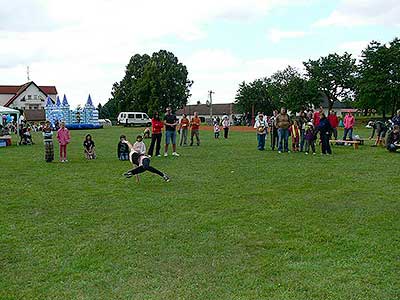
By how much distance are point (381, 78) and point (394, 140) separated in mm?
35002

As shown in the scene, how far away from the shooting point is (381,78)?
50.0 m

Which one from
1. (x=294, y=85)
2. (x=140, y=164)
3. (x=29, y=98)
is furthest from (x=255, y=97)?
(x=140, y=164)

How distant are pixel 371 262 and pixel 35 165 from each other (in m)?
12.1

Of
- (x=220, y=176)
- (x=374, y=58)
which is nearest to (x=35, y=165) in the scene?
(x=220, y=176)

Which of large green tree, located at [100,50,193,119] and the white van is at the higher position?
large green tree, located at [100,50,193,119]

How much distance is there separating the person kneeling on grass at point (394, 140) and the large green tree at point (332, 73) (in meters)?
47.6

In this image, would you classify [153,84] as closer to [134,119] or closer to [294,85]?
[134,119]

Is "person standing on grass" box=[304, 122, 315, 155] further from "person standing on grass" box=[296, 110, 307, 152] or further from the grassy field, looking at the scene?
the grassy field

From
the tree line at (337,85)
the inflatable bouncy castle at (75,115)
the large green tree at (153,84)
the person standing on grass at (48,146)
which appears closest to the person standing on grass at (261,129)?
the person standing on grass at (48,146)

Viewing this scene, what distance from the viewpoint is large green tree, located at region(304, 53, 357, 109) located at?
65.1 metres

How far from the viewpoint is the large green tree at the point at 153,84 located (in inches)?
2808

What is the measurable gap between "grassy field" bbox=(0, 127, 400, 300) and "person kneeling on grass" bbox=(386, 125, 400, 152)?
6.13 metres

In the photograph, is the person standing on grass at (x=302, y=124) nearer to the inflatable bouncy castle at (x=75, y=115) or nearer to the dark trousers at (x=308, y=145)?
the dark trousers at (x=308, y=145)

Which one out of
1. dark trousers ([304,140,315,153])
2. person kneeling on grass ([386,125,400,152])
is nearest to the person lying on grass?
dark trousers ([304,140,315,153])
